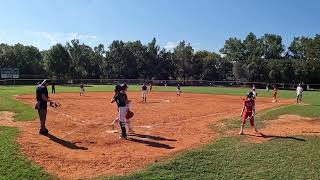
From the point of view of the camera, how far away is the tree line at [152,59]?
98.6 metres

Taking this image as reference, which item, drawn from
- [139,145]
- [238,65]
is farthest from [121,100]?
[238,65]

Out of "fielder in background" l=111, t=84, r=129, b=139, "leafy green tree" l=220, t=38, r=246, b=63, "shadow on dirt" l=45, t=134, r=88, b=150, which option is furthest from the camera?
"leafy green tree" l=220, t=38, r=246, b=63

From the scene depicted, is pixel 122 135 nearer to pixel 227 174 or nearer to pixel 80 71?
pixel 227 174

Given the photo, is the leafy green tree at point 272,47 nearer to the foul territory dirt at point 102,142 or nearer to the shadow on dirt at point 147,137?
the foul territory dirt at point 102,142

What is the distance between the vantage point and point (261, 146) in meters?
14.4

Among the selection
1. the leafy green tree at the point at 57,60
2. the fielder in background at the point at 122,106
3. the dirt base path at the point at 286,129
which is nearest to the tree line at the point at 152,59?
the leafy green tree at the point at 57,60

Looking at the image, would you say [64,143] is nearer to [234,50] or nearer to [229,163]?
[229,163]

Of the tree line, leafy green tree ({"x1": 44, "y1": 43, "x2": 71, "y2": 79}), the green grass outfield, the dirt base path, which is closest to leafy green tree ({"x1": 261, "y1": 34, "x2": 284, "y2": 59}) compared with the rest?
the tree line

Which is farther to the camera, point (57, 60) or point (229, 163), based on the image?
point (57, 60)

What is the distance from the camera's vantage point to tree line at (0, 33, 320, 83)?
98.6 meters

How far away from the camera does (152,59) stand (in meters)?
108

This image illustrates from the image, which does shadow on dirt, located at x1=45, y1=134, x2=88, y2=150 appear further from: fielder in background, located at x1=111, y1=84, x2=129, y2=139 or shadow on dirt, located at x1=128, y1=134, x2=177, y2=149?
shadow on dirt, located at x1=128, y1=134, x2=177, y2=149

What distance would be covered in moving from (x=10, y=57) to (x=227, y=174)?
96.0 m

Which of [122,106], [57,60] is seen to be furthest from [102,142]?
[57,60]
